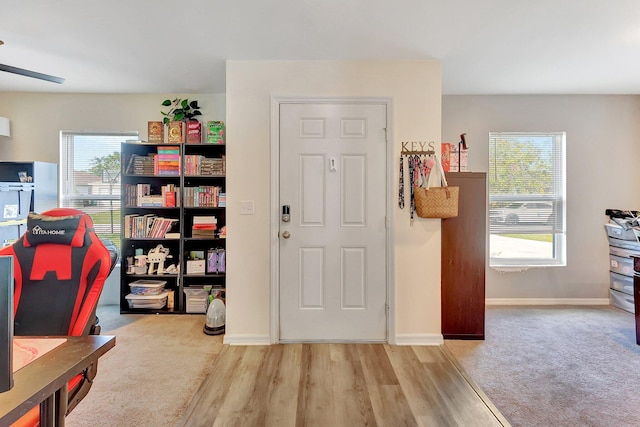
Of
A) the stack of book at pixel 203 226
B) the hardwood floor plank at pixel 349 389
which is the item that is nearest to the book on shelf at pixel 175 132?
the stack of book at pixel 203 226

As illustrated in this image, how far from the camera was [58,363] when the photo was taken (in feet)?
3.13

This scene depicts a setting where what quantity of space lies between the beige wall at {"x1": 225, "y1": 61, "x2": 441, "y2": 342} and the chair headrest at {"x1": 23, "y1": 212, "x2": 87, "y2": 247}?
51.2 inches

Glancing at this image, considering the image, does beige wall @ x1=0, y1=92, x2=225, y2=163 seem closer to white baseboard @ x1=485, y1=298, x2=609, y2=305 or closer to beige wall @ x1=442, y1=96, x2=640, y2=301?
beige wall @ x1=442, y1=96, x2=640, y2=301

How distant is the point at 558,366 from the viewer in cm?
248

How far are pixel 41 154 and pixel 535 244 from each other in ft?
19.3

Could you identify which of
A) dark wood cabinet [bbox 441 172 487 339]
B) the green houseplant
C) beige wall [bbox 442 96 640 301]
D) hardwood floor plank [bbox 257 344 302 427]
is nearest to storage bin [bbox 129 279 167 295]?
hardwood floor plank [bbox 257 344 302 427]

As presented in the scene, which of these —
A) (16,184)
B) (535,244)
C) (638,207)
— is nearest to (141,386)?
(16,184)

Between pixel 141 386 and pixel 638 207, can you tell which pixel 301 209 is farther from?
pixel 638 207

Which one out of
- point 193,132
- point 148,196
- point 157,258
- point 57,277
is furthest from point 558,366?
point 148,196

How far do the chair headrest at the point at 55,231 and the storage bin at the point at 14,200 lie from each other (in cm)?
224

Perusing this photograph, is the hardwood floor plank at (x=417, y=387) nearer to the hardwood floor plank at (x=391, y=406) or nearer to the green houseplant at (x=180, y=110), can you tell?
the hardwood floor plank at (x=391, y=406)

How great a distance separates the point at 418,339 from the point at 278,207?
5.42 feet

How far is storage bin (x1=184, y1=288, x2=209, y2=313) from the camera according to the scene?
3564 millimetres

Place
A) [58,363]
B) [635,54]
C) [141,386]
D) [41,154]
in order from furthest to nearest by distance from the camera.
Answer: [41,154] → [635,54] → [141,386] → [58,363]
